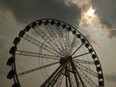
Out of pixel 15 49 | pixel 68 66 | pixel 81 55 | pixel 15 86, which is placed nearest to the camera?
pixel 15 86

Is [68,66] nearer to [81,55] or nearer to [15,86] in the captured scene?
[81,55]

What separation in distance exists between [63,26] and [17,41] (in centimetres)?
879

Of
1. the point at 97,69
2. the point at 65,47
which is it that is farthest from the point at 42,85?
the point at 97,69

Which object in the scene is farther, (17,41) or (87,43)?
(87,43)

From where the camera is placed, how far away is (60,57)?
4097 cm

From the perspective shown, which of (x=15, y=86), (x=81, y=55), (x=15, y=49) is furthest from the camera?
(x=81, y=55)

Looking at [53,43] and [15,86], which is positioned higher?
[53,43]

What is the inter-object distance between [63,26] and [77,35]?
8.73 ft

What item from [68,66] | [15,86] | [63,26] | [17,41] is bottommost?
[15,86]

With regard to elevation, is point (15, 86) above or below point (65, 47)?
below

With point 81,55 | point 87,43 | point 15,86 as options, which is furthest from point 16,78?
point 87,43

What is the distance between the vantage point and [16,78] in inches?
1412

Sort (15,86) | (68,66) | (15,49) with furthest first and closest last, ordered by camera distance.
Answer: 1. (68,66)
2. (15,49)
3. (15,86)

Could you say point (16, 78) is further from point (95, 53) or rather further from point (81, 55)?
point (95, 53)
